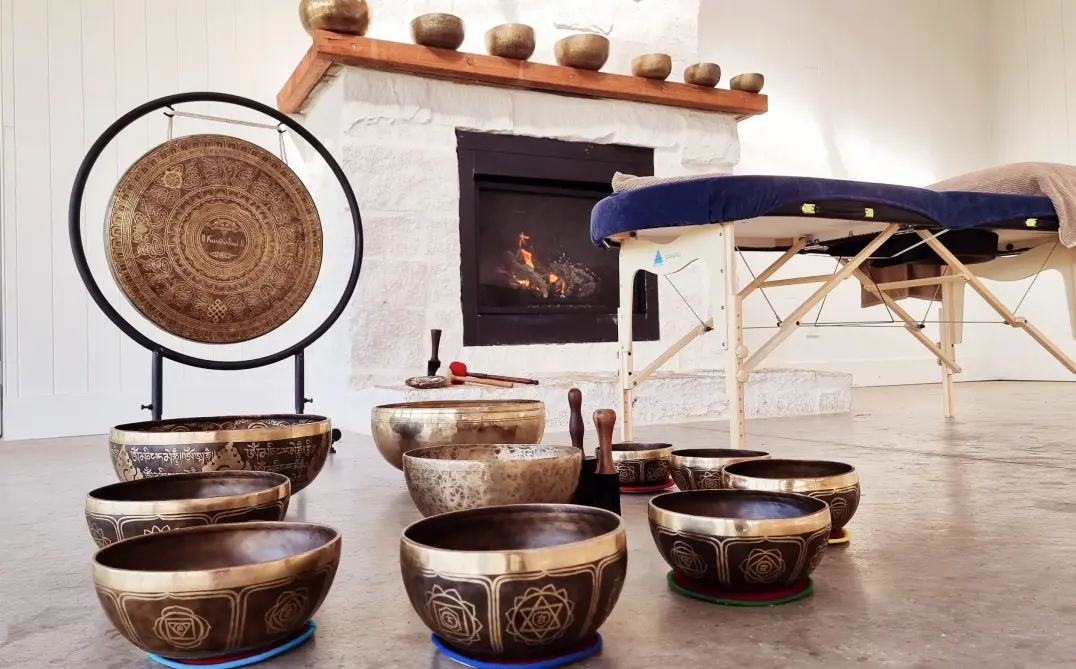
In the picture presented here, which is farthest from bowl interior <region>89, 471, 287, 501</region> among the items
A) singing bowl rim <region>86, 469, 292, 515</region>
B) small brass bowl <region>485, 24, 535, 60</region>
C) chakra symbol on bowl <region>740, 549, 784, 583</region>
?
small brass bowl <region>485, 24, 535, 60</region>

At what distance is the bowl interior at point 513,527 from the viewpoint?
0.81m

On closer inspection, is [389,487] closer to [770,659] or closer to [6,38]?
[770,659]

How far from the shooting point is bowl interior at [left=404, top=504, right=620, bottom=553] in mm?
808

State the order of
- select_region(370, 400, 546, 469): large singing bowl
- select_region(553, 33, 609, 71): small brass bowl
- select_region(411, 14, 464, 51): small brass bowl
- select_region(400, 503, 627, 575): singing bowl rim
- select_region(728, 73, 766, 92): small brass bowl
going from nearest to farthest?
select_region(400, 503, 627, 575): singing bowl rim
select_region(370, 400, 546, 469): large singing bowl
select_region(411, 14, 464, 51): small brass bowl
select_region(553, 33, 609, 71): small brass bowl
select_region(728, 73, 766, 92): small brass bowl

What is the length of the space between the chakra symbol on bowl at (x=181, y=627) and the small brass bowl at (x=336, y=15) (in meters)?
2.67

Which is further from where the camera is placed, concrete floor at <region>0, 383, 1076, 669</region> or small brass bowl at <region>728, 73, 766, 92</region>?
small brass bowl at <region>728, 73, 766, 92</region>

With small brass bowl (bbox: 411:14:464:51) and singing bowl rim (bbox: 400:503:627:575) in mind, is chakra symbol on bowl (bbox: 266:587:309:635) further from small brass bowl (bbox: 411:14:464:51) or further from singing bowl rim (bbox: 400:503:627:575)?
small brass bowl (bbox: 411:14:464:51)

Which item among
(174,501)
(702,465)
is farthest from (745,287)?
(174,501)

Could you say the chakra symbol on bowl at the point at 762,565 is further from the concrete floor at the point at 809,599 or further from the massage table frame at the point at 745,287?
the massage table frame at the point at 745,287

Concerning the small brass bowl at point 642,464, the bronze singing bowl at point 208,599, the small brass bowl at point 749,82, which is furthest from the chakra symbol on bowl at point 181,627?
the small brass bowl at point 749,82

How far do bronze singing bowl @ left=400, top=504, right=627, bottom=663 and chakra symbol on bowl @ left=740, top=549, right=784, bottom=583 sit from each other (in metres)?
0.20

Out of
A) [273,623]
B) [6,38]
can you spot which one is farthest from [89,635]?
[6,38]

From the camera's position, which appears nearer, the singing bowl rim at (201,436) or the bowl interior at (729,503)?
the bowl interior at (729,503)

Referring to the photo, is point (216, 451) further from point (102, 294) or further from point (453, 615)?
point (102, 294)
